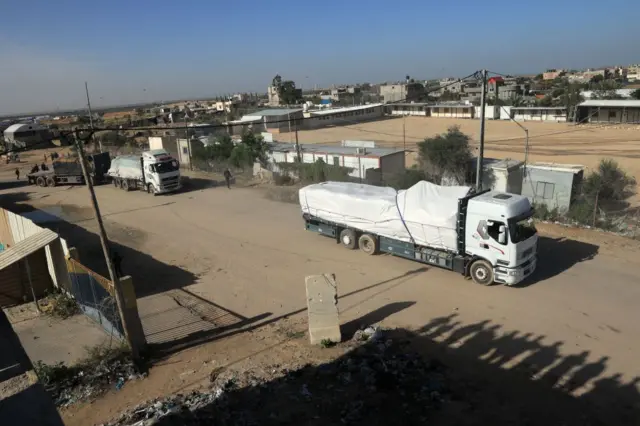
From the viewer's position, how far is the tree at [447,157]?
2631 cm

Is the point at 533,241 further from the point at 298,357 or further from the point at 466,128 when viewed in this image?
the point at 466,128

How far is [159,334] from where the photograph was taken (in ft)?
37.3

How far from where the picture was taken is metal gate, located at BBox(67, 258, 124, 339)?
35.8 ft

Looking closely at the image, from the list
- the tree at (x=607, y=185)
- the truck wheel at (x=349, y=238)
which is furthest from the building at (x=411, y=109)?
the truck wheel at (x=349, y=238)

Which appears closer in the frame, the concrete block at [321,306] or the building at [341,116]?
the concrete block at [321,306]

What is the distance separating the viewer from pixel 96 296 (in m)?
11.8

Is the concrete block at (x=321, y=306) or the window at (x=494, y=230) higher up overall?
the window at (x=494, y=230)

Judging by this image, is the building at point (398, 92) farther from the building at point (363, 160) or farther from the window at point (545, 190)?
the window at point (545, 190)

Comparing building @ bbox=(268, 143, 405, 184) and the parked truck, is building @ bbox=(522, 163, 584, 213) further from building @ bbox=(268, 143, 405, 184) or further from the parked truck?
the parked truck

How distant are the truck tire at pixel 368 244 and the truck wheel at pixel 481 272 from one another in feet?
11.8

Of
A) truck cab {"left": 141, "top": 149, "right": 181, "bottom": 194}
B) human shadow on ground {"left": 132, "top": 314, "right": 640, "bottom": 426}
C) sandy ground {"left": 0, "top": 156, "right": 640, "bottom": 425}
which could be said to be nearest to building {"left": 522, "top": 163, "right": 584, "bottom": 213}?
sandy ground {"left": 0, "top": 156, "right": 640, "bottom": 425}

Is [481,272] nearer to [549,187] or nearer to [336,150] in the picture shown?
[549,187]

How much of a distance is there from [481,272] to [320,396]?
22.9 ft

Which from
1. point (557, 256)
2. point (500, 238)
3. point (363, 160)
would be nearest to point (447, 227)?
point (500, 238)
